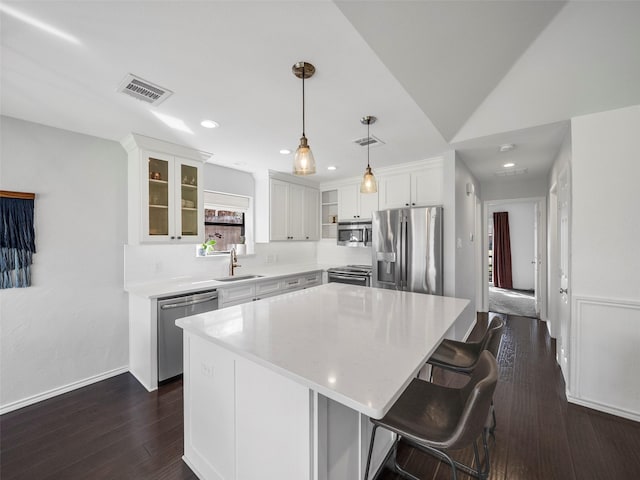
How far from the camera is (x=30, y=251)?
7.63 ft

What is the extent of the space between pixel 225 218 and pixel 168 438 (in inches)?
109

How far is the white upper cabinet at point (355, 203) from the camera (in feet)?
14.0

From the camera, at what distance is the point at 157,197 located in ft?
9.48

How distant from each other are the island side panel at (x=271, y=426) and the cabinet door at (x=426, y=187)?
3.16 meters

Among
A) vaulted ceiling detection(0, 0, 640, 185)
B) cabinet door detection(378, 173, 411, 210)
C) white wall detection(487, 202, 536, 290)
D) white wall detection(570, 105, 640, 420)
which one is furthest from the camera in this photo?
white wall detection(487, 202, 536, 290)

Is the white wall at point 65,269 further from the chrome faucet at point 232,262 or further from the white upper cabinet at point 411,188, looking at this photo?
the white upper cabinet at point 411,188

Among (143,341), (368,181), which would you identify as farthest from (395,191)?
(143,341)

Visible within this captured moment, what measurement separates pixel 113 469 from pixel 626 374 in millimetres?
3749

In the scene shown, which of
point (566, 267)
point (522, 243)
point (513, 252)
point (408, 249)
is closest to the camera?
point (566, 267)

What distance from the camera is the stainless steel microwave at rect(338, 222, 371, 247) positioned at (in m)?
4.24

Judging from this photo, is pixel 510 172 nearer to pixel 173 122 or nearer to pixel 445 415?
pixel 445 415

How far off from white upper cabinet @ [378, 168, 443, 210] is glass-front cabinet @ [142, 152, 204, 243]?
2.57 meters

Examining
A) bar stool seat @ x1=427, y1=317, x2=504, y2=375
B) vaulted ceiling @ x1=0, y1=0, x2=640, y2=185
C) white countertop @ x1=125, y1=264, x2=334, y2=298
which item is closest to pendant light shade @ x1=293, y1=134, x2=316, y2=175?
vaulted ceiling @ x1=0, y1=0, x2=640, y2=185

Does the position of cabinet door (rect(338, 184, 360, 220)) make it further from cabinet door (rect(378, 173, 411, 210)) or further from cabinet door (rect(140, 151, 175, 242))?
cabinet door (rect(140, 151, 175, 242))
